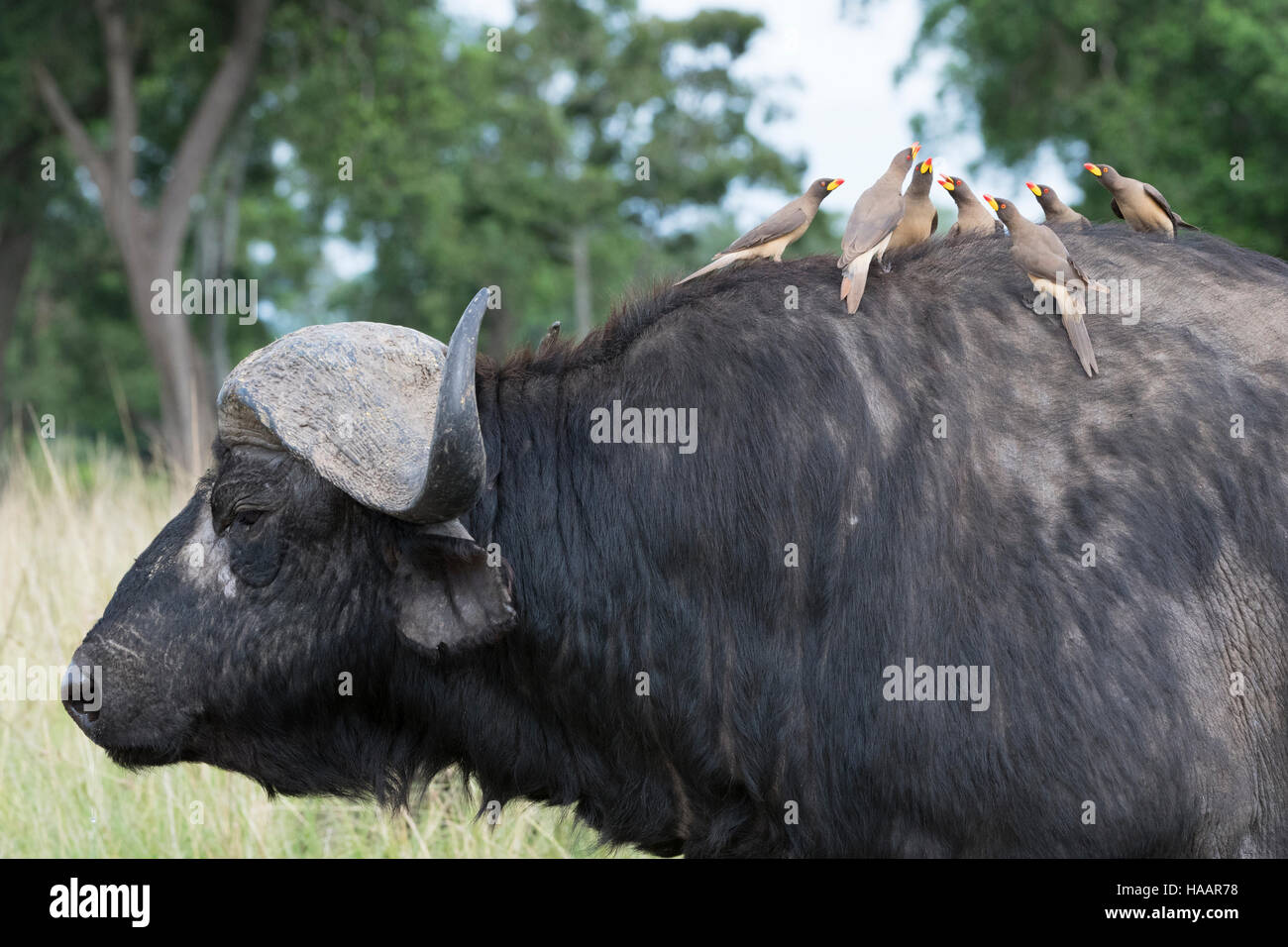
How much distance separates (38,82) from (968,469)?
22349 mm

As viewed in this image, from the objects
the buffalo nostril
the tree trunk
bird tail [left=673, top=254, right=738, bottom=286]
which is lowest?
the buffalo nostril

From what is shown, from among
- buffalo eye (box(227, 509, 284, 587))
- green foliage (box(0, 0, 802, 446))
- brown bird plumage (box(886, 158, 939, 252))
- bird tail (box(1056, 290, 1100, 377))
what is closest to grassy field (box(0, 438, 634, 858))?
buffalo eye (box(227, 509, 284, 587))

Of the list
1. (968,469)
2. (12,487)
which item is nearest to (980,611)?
Answer: (968,469)

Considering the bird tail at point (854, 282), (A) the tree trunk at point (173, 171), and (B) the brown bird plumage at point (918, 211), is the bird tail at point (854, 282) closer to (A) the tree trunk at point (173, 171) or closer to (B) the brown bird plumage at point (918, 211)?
(B) the brown bird plumage at point (918, 211)

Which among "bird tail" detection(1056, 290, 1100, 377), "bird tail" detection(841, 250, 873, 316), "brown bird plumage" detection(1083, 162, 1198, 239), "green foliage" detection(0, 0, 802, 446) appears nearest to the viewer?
"bird tail" detection(1056, 290, 1100, 377)

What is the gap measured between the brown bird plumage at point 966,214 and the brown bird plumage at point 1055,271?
25 centimetres

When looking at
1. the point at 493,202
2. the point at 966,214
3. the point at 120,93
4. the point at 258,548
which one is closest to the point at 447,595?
the point at 258,548

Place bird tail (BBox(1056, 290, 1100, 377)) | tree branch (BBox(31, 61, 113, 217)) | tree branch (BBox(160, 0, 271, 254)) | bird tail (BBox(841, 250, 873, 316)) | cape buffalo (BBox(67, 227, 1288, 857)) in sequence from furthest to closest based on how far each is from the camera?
tree branch (BBox(160, 0, 271, 254)), tree branch (BBox(31, 61, 113, 217)), bird tail (BBox(841, 250, 873, 316)), bird tail (BBox(1056, 290, 1100, 377)), cape buffalo (BBox(67, 227, 1288, 857))

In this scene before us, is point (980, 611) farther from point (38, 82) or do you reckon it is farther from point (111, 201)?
point (38, 82)

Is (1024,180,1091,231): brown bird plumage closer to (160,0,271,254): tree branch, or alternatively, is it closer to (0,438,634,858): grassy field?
(0,438,634,858): grassy field

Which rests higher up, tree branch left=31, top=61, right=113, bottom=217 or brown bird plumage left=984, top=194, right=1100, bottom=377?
tree branch left=31, top=61, right=113, bottom=217

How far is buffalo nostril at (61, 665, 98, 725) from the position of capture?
3.97 metres

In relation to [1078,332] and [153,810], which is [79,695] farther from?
[1078,332]

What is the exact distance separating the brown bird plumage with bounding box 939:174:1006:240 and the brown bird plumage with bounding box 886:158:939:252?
0.09 m
